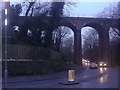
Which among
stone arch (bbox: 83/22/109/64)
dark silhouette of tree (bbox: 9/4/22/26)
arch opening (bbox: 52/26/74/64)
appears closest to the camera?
dark silhouette of tree (bbox: 9/4/22/26)

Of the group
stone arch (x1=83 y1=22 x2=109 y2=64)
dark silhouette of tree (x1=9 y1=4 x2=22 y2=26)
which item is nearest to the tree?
stone arch (x1=83 y1=22 x2=109 y2=64)

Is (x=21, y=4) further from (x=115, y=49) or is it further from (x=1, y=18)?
(x=115, y=49)

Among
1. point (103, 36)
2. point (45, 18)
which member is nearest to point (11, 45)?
point (45, 18)

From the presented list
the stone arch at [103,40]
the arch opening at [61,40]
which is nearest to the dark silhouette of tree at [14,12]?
the arch opening at [61,40]

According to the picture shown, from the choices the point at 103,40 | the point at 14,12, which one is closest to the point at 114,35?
the point at 103,40

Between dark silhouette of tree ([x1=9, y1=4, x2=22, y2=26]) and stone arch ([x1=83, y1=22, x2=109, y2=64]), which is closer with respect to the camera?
dark silhouette of tree ([x1=9, y1=4, x2=22, y2=26])

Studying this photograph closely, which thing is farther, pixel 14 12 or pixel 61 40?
pixel 61 40

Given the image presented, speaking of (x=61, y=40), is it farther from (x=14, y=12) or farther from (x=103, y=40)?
(x=14, y=12)

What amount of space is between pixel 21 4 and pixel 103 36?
112ft

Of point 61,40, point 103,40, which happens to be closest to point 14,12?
point 61,40

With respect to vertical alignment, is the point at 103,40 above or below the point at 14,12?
below

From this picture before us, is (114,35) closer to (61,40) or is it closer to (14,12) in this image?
(61,40)

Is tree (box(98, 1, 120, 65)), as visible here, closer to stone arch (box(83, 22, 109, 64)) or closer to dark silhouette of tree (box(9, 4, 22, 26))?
stone arch (box(83, 22, 109, 64))

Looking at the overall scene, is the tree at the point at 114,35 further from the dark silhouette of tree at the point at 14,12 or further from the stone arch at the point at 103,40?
the dark silhouette of tree at the point at 14,12
